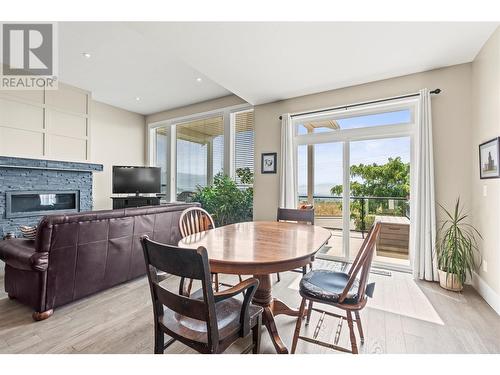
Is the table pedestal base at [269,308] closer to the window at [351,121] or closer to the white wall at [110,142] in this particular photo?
the window at [351,121]

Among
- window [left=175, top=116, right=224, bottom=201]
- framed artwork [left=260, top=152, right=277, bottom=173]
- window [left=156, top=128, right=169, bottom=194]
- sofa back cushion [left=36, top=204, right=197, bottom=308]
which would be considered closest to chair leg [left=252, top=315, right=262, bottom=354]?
sofa back cushion [left=36, top=204, right=197, bottom=308]

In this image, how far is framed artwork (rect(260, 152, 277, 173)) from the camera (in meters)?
4.22

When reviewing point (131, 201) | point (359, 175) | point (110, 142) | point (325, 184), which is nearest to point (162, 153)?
point (110, 142)

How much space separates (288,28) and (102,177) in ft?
16.8

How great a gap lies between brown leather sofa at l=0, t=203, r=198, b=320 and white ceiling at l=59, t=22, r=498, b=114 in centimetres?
185

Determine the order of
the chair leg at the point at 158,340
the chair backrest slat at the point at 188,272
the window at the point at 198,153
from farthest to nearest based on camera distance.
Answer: the window at the point at 198,153
the chair leg at the point at 158,340
the chair backrest slat at the point at 188,272

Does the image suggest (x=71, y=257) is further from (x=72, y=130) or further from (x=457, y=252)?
(x=457, y=252)

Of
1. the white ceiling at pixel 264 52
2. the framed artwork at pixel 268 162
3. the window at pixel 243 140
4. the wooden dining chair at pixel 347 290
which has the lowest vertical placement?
the wooden dining chair at pixel 347 290

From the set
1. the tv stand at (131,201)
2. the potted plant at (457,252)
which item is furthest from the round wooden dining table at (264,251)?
the tv stand at (131,201)

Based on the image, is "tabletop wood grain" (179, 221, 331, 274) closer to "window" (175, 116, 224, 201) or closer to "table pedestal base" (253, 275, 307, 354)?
"table pedestal base" (253, 275, 307, 354)

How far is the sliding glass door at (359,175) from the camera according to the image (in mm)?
3391

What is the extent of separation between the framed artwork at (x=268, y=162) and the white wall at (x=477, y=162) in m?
2.56

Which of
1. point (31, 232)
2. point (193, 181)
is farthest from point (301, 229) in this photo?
point (193, 181)
